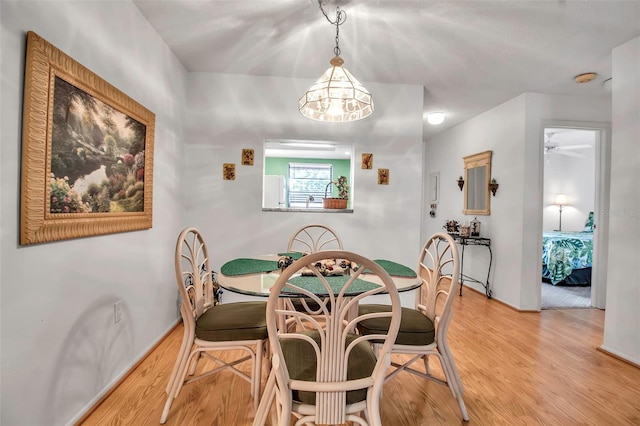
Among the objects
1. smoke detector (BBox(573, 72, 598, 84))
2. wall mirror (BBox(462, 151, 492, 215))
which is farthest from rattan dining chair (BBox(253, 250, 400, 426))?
wall mirror (BBox(462, 151, 492, 215))

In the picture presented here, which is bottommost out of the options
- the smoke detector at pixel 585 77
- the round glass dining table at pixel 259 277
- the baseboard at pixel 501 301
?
the baseboard at pixel 501 301

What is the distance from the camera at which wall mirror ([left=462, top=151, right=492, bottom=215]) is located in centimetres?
400

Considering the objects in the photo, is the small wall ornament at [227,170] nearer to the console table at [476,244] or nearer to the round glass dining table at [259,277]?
the round glass dining table at [259,277]

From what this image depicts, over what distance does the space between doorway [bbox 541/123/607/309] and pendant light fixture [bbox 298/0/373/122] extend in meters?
2.67

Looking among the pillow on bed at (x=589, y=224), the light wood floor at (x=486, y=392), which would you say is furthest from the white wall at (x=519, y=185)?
the pillow on bed at (x=589, y=224)

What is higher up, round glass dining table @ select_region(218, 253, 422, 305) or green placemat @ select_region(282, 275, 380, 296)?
green placemat @ select_region(282, 275, 380, 296)

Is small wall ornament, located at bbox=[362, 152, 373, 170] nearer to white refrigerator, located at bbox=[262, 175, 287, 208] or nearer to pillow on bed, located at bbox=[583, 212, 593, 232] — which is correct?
white refrigerator, located at bbox=[262, 175, 287, 208]

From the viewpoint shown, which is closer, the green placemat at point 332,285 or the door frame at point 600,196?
the green placemat at point 332,285

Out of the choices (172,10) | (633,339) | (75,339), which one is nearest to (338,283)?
(75,339)

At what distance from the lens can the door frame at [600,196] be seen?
3.38 meters

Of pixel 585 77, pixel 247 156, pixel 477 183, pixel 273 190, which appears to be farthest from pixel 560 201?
pixel 247 156

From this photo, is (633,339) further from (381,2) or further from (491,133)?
(381,2)

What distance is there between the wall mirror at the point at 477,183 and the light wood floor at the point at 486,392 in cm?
188

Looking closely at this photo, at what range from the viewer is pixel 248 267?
1.80 metres
